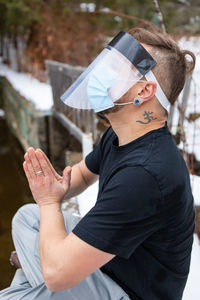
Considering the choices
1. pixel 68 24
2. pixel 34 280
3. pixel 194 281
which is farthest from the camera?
pixel 68 24

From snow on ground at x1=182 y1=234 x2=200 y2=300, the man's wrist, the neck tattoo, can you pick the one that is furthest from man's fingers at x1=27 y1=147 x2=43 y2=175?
snow on ground at x1=182 y1=234 x2=200 y2=300

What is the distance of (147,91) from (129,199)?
47cm

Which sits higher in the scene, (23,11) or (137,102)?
(23,11)

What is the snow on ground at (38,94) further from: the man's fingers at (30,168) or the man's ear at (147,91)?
the man's ear at (147,91)

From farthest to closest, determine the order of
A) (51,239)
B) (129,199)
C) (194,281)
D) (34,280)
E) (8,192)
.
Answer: (8,192), (194,281), (34,280), (51,239), (129,199)

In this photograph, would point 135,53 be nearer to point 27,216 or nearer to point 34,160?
point 34,160

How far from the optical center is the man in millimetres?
932

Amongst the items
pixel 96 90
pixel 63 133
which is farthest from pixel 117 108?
pixel 63 133

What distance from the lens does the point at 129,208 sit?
0.92m

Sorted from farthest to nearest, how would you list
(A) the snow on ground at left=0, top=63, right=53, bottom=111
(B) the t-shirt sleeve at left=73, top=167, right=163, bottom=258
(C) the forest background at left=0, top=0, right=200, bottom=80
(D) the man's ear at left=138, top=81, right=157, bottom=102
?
(C) the forest background at left=0, top=0, right=200, bottom=80, (A) the snow on ground at left=0, top=63, right=53, bottom=111, (D) the man's ear at left=138, top=81, right=157, bottom=102, (B) the t-shirt sleeve at left=73, top=167, right=163, bottom=258

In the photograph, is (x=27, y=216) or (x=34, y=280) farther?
(x=27, y=216)

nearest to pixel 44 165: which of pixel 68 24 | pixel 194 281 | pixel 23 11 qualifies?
pixel 194 281

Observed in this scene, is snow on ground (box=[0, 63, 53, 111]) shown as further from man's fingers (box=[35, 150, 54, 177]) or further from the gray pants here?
man's fingers (box=[35, 150, 54, 177])

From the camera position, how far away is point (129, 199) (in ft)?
3.01
